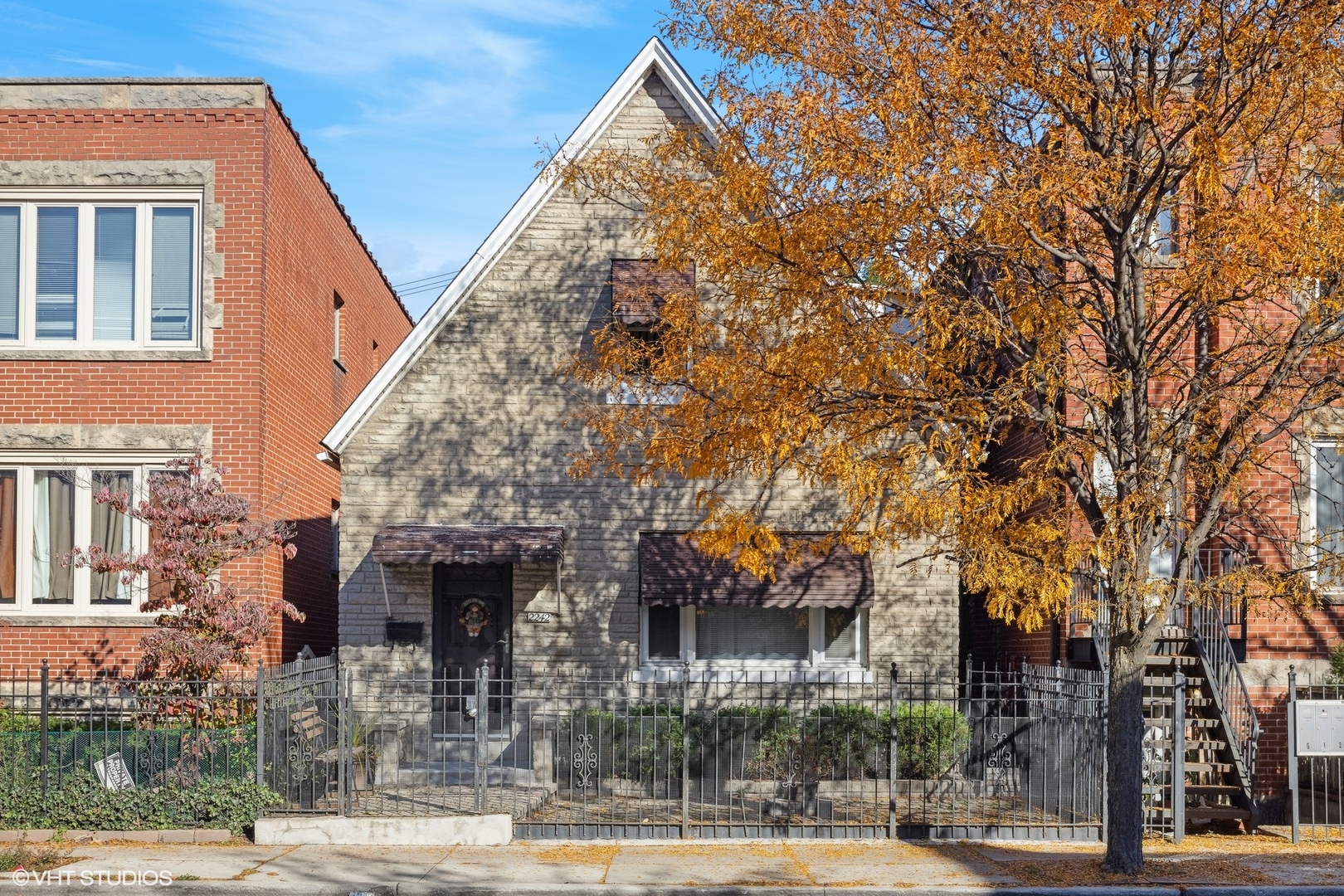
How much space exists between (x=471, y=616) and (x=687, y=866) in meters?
6.46

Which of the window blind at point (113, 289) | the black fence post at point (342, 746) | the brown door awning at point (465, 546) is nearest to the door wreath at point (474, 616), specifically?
the brown door awning at point (465, 546)

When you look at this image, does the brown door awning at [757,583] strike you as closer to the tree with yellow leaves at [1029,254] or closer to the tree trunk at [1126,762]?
the tree with yellow leaves at [1029,254]

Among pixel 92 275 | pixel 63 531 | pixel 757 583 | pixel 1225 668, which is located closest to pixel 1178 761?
pixel 1225 668

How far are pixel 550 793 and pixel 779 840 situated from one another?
9.68 feet

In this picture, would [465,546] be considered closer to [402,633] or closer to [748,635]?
[402,633]

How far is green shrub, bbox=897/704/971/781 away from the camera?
15.8 m

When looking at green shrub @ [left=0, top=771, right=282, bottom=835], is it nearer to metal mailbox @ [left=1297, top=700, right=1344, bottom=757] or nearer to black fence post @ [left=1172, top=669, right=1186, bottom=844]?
black fence post @ [left=1172, top=669, right=1186, bottom=844]

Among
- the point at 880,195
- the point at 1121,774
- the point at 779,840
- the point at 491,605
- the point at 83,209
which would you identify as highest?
the point at 83,209

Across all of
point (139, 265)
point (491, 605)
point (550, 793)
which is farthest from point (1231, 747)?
point (139, 265)

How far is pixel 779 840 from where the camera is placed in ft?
44.1

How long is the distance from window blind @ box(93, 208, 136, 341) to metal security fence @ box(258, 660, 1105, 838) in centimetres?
530

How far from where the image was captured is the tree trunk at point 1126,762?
1151cm

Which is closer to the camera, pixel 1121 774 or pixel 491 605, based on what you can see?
pixel 1121 774

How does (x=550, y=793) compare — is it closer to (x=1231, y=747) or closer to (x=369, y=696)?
(x=369, y=696)
